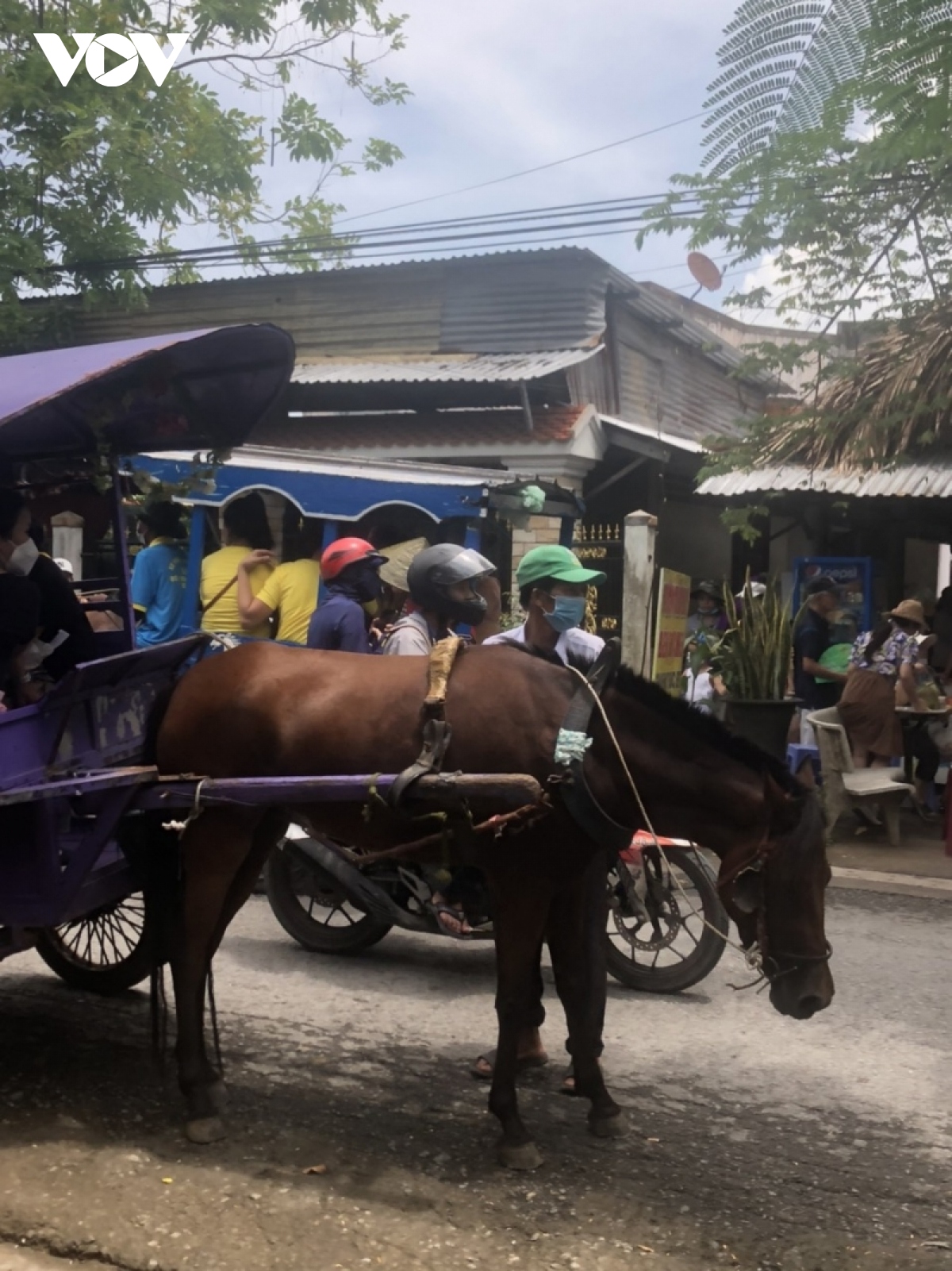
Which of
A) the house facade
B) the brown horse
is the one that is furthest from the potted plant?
the brown horse

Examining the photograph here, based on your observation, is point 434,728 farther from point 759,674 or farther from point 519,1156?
point 759,674

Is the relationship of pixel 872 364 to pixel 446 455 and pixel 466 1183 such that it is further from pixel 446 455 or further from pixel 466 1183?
pixel 466 1183

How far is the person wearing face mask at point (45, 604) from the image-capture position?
4383mm

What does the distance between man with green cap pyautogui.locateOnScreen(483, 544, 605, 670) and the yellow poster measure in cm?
462

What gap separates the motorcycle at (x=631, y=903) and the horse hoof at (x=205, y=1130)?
141cm

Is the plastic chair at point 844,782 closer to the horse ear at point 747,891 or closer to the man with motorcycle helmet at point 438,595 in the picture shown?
the man with motorcycle helmet at point 438,595

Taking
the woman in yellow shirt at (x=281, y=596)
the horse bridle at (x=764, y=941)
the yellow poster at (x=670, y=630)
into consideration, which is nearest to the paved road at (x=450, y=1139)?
the horse bridle at (x=764, y=941)

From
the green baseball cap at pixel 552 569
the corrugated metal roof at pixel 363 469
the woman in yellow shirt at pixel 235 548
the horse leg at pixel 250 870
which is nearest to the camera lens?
the horse leg at pixel 250 870

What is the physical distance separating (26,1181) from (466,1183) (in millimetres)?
1269

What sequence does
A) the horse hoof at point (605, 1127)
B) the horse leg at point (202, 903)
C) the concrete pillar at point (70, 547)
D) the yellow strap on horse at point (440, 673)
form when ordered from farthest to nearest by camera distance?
1. the concrete pillar at point (70, 547)
2. the horse leg at point (202, 903)
3. the horse hoof at point (605, 1127)
4. the yellow strap on horse at point (440, 673)

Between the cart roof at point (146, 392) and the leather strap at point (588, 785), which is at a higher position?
the cart roof at point (146, 392)

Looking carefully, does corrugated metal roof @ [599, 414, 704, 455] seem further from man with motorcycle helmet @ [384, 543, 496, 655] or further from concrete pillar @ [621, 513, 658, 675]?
man with motorcycle helmet @ [384, 543, 496, 655]

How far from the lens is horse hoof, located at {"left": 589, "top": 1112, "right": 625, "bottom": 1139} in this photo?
12.5 ft

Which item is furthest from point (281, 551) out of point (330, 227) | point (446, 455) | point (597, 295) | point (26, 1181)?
point (330, 227)
